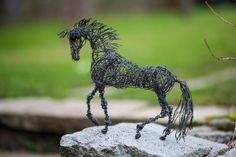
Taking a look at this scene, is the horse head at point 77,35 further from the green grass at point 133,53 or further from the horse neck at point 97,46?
the green grass at point 133,53

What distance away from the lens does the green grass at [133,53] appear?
9211mm

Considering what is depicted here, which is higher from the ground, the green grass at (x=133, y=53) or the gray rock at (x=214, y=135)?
the green grass at (x=133, y=53)

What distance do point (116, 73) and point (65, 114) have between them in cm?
229

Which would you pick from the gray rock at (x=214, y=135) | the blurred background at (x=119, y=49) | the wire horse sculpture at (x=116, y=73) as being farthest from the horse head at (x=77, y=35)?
the blurred background at (x=119, y=49)

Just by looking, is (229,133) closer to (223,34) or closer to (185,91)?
(185,91)

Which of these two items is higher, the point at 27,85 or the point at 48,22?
the point at 48,22

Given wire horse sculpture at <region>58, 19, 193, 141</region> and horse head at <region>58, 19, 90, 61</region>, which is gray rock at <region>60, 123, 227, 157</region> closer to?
wire horse sculpture at <region>58, 19, 193, 141</region>

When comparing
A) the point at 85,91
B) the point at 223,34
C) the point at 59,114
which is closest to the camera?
the point at 59,114

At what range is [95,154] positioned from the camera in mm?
4684

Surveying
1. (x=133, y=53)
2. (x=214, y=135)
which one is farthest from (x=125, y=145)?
(x=133, y=53)

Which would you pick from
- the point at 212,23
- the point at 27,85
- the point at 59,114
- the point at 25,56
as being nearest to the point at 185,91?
the point at 59,114

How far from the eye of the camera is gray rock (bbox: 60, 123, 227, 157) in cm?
467

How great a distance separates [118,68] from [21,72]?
6824mm

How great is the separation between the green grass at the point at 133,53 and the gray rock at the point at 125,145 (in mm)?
2707
